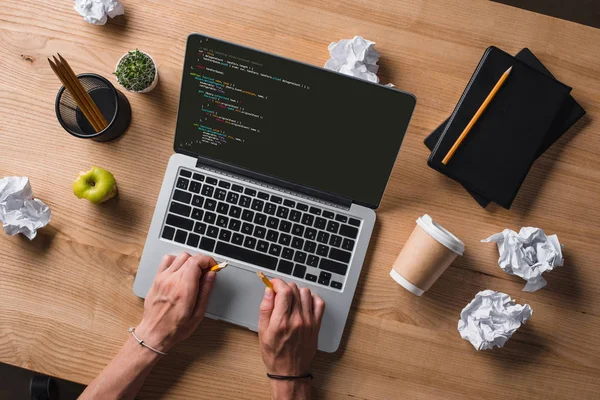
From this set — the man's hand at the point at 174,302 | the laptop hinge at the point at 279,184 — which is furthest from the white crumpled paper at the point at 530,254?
the man's hand at the point at 174,302

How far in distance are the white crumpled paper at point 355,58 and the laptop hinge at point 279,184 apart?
23cm

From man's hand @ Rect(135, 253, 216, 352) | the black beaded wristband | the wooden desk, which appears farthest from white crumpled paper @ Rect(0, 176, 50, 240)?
the black beaded wristband

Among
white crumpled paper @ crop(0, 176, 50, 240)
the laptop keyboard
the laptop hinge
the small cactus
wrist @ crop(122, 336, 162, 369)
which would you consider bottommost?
wrist @ crop(122, 336, 162, 369)

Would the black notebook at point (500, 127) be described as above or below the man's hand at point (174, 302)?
above

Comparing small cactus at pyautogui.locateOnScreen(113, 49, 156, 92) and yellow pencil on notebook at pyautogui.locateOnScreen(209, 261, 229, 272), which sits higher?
small cactus at pyautogui.locateOnScreen(113, 49, 156, 92)

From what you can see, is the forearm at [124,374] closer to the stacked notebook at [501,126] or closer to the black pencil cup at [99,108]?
the black pencil cup at [99,108]

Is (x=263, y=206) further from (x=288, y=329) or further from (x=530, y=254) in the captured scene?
(x=530, y=254)

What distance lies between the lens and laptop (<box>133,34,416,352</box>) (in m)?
0.86

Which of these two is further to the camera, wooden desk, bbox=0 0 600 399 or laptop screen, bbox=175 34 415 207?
wooden desk, bbox=0 0 600 399

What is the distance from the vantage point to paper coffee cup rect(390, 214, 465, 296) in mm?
846

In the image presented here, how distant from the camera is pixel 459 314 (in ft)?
3.06

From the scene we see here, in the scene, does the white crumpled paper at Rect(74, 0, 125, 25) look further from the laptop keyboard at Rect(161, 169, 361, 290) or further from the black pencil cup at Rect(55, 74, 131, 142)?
the laptop keyboard at Rect(161, 169, 361, 290)

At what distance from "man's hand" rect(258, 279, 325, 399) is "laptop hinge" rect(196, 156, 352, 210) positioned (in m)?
0.17

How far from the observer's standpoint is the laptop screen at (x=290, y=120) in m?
0.81
